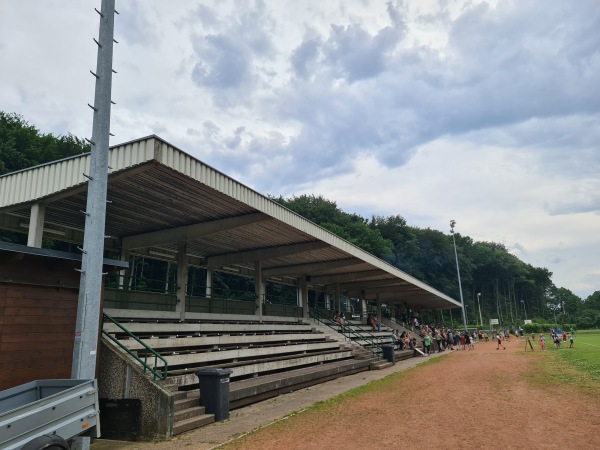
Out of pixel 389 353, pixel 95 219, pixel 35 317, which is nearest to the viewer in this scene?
pixel 95 219

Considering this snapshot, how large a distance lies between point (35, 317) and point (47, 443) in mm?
3341

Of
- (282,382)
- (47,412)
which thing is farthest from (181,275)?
(47,412)

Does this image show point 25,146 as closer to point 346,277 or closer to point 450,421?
point 346,277

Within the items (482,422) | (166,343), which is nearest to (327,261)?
(166,343)

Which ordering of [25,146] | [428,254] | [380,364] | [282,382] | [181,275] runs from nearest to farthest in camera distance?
[282,382], [181,275], [380,364], [25,146], [428,254]

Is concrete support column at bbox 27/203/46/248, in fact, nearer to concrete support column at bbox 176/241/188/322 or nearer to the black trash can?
concrete support column at bbox 176/241/188/322

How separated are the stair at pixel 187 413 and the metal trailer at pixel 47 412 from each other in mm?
2398

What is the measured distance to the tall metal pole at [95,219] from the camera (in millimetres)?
6180

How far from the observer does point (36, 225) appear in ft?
34.0

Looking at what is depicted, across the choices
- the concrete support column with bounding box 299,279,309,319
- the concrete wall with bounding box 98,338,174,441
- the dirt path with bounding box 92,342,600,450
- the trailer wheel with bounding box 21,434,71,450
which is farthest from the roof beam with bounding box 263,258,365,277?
the trailer wheel with bounding box 21,434,71,450

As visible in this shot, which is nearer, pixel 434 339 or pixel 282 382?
pixel 282 382

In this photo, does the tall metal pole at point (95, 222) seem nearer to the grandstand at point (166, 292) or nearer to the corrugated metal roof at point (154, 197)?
the corrugated metal roof at point (154, 197)

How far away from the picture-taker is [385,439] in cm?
738

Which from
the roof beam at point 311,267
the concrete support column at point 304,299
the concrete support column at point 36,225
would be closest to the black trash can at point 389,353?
the roof beam at point 311,267
